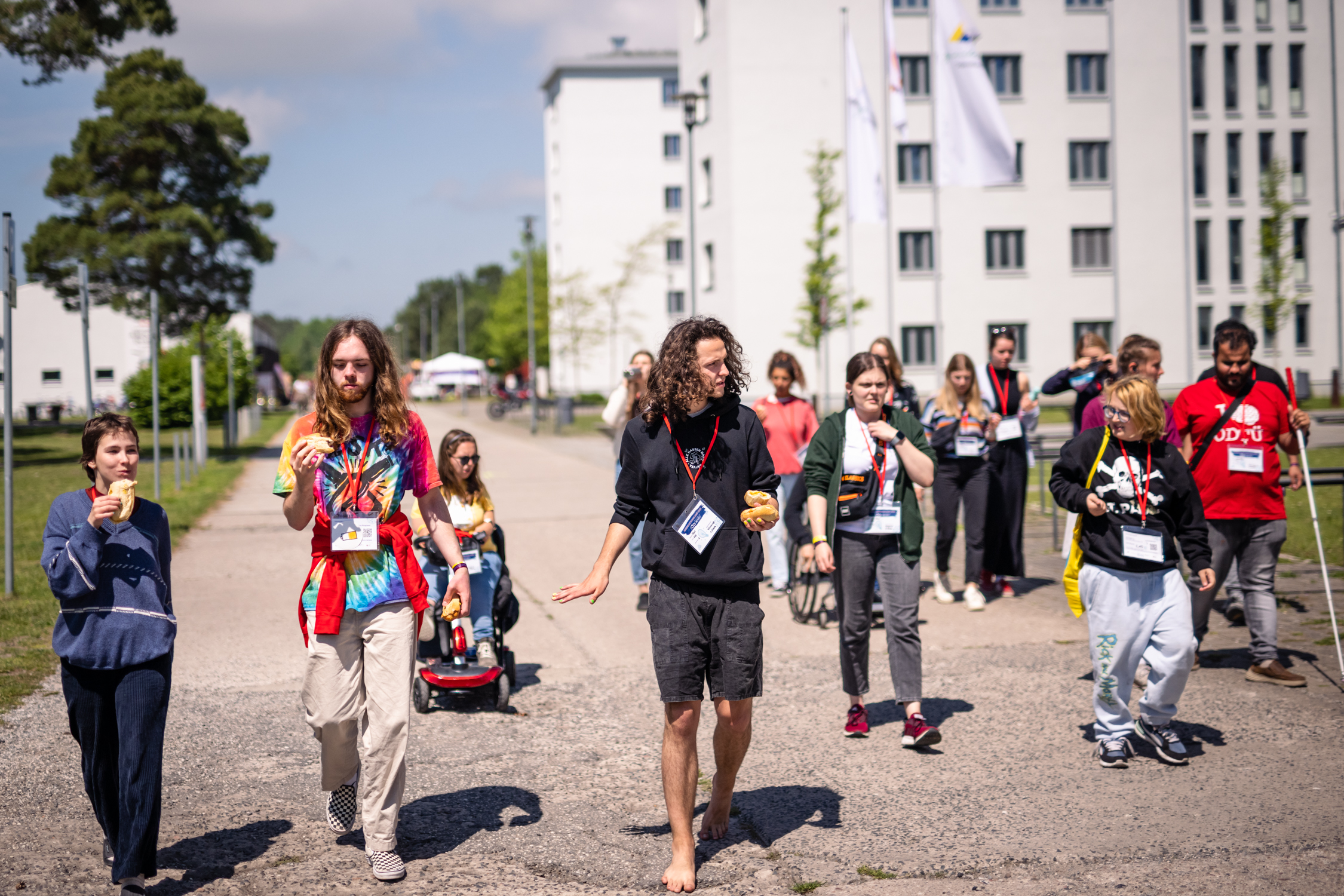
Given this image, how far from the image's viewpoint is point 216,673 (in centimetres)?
743

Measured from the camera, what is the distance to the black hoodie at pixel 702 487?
4219mm

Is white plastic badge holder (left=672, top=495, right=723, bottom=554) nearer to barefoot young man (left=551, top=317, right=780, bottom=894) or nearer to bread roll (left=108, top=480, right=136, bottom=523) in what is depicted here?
barefoot young man (left=551, top=317, right=780, bottom=894)

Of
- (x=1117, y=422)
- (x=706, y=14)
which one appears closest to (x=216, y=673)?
(x=1117, y=422)

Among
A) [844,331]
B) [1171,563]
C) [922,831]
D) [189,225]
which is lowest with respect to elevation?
[922,831]

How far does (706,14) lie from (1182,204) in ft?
62.2

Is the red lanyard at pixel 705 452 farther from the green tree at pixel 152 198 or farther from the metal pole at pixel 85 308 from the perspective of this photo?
the green tree at pixel 152 198

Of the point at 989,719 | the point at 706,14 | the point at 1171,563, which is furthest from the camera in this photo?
the point at 706,14

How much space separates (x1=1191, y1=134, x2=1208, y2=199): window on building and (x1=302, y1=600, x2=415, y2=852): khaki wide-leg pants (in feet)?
150

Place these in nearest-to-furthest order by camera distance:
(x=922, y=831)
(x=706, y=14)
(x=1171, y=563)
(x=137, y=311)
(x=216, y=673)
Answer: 1. (x=922, y=831)
2. (x=1171, y=563)
3. (x=216, y=673)
4. (x=137, y=311)
5. (x=706, y=14)

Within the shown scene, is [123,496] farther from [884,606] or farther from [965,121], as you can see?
[965,121]

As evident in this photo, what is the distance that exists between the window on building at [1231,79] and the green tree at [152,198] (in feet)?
119

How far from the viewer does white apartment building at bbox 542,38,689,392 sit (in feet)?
210

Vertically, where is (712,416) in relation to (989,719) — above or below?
above

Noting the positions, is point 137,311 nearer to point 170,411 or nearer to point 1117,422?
point 170,411
